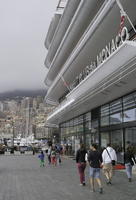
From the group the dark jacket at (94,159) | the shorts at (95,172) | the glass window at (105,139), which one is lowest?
the shorts at (95,172)

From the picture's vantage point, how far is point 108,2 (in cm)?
1889

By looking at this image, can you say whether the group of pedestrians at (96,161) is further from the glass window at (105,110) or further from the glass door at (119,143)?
the glass window at (105,110)

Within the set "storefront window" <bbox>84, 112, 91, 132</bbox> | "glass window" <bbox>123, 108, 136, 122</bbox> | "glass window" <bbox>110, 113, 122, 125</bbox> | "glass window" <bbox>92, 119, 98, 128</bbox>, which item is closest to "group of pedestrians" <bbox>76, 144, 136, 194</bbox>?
"glass window" <bbox>123, 108, 136, 122</bbox>

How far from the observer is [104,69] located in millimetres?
19094

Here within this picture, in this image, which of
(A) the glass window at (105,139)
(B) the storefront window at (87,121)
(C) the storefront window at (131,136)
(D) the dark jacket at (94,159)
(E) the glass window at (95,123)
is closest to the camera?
(D) the dark jacket at (94,159)

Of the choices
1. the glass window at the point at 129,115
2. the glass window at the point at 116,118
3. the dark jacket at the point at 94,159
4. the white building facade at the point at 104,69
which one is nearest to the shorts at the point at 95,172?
the dark jacket at the point at 94,159

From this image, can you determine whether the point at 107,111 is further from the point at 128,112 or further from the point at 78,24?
the point at 78,24

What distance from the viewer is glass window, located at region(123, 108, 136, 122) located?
71.6 ft

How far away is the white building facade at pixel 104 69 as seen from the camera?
1764cm

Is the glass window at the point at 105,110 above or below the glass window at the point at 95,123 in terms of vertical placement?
above

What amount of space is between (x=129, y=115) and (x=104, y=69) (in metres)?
4.75

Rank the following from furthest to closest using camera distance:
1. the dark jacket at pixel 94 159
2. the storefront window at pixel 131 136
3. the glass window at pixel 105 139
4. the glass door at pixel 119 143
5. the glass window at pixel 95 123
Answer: the glass window at pixel 95 123
the glass window at pixel 105 139
the glass door at pixel 119 143
the storefront window at pixel 131 136
the dark jacket at pixel 94 159

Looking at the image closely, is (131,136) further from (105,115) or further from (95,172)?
(95,172)

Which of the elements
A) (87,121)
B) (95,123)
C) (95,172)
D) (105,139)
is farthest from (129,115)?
(87,121)
